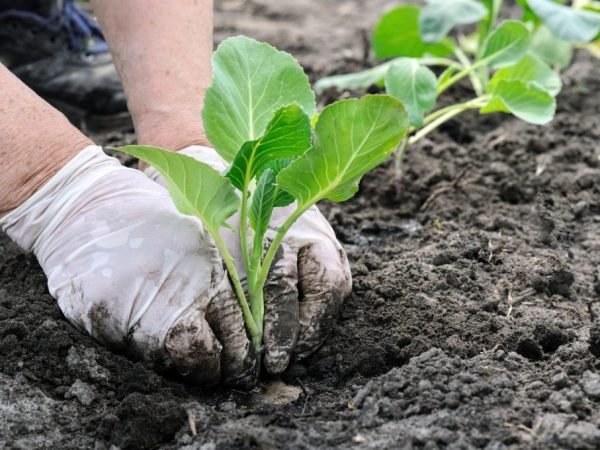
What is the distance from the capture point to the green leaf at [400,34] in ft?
8.82

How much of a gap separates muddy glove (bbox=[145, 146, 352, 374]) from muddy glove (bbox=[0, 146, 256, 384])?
6cm

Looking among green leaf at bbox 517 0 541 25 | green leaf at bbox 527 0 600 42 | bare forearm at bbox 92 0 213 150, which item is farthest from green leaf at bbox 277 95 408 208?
green leaf at bbox 517 0 541 25

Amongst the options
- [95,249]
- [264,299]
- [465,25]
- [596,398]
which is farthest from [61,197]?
[465,25]

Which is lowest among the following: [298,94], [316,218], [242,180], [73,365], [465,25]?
[465,25]

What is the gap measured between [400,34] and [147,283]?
1536mm

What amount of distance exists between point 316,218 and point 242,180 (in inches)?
11.7

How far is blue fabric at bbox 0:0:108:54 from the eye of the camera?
3.03 metres

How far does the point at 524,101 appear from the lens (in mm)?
2143

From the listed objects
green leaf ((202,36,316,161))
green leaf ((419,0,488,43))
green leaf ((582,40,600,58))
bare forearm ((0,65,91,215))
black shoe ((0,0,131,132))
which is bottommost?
green leaf ((582,40,600,58))

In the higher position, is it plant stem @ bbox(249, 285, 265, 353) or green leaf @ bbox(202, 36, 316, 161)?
green leaf @ bbox(202, 36, 316, 161)

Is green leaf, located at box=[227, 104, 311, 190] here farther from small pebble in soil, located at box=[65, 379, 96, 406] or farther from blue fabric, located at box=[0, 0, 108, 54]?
blue fabric, located at box=[0, 0, 108, 54]

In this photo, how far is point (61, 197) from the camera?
1.67 m

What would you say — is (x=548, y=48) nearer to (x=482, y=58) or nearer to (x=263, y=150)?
(x=482, y=58)

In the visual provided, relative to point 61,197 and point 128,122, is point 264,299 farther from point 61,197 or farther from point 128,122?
point 128,122
